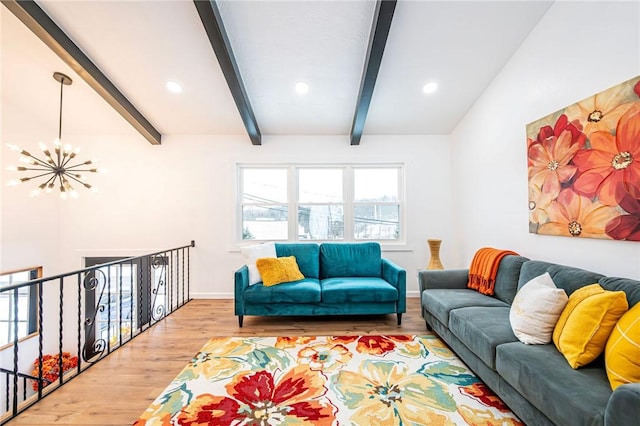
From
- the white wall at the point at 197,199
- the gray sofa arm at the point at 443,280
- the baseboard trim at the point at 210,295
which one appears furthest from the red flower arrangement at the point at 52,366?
the gray sofa arm at the point at 443,280

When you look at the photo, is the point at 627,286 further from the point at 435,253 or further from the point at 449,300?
the point at 435,253

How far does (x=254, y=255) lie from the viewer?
10.9 ft

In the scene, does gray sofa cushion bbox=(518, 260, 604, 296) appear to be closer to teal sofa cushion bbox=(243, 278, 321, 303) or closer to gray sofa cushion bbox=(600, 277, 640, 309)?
gray sofa cushion bbox=(600, 277, 640, 309)

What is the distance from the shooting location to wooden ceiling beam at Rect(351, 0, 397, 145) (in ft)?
7.61

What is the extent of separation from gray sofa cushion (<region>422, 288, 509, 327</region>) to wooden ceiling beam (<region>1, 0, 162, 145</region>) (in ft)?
13.7

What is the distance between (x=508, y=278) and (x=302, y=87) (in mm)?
2972

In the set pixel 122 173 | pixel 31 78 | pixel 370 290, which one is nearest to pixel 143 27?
pixel 31 78

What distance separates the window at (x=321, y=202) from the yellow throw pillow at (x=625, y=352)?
9.87ft

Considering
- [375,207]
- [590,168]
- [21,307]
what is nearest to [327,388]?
[590,168]

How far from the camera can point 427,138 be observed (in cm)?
427

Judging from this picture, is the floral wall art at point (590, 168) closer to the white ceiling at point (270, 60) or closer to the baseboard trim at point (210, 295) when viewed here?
the white ceiling at point (270, 60)

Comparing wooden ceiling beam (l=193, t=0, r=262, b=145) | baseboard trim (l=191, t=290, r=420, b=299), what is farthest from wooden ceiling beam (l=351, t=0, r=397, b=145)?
baseboard trim (l=191, t=290, r=420, b=299)

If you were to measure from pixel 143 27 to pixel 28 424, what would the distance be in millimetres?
3161

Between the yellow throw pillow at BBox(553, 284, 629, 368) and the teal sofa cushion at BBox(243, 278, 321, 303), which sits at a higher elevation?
the yellow throw pillow at BBox(553, 284, 629, 368)
